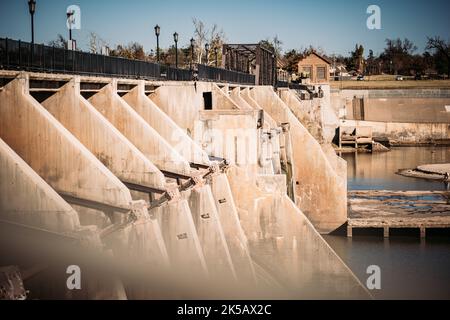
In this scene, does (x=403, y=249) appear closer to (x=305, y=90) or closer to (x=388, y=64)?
(x=305, y=90)

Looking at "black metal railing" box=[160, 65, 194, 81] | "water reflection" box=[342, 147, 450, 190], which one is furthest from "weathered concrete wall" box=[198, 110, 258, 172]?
"water reflection" box=[342, 147, 450, 190]

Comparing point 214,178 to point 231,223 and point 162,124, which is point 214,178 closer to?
point 231,223

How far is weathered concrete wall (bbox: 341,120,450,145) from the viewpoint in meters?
64.1

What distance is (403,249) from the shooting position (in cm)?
2384

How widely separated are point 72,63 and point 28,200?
22.0 ft

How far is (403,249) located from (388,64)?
95558mm

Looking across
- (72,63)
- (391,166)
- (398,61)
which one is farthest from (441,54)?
(72,63)

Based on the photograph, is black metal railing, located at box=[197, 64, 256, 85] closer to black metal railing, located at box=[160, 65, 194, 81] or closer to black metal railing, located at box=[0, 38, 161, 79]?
black metal railing, located at box=[160, 65, 194, 81]

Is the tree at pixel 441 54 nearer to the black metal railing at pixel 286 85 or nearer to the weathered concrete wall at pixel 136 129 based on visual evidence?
the black metal railing at pixel 286 85

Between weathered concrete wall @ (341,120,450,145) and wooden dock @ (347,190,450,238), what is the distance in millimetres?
32524

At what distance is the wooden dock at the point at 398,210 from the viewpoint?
2523cm

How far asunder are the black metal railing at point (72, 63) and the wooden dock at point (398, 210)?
26.6 feet

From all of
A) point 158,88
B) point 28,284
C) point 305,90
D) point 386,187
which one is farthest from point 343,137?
point 28,284
